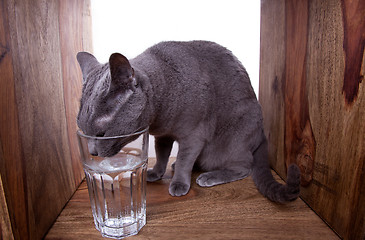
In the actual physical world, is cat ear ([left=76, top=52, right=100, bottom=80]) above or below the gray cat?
above

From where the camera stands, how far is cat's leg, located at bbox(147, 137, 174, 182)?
3.42 ft

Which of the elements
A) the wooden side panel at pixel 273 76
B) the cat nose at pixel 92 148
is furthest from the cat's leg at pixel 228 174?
the cat nose at pixel 92 148

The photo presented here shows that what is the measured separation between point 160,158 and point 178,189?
0.64 feet

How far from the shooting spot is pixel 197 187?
3.20ft

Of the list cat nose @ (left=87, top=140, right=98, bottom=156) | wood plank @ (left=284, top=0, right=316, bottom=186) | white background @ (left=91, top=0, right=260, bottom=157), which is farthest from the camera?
white background @ (left=91, top=0, right=260, bottom=157)

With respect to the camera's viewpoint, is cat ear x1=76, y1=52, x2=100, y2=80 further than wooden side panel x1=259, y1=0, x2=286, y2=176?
No

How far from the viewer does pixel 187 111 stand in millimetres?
956

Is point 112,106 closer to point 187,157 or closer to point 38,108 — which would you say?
point 38,108

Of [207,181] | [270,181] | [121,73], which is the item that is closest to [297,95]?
[270,181]

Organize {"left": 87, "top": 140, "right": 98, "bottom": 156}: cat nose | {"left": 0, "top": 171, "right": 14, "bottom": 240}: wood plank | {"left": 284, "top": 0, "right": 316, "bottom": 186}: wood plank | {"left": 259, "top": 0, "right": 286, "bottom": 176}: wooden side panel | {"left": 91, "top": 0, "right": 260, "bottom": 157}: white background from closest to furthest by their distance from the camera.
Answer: {"left": 0, "top": 171, "right": 14, "bottom": 240}: wood plank < {"left": 87, "top": 140, "right": 98, "bottom": 156}: cat nose < {"left": 284, "top": 0, "right": 316, "bottom": 186}: wood plank < {"left": 259, "top": 0, "right": 286, "bottom": 176}: wooden side panel < {"left": 91, "top": 0, "right": 260, "bottom": 157}: white background

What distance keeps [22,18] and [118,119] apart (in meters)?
0.30

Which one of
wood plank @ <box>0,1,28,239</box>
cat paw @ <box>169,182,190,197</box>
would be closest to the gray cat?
cat paw @ <box>169,182,190,197</box>

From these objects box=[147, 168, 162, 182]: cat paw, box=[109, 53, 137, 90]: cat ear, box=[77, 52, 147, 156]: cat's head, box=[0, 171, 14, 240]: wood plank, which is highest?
box=[109, 53, 137, 90]: cat ear

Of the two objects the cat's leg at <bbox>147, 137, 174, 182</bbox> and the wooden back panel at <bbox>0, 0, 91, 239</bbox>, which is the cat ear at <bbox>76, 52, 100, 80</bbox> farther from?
the cat's leg at <bbox>147, 137, 174, 182</bbox>
